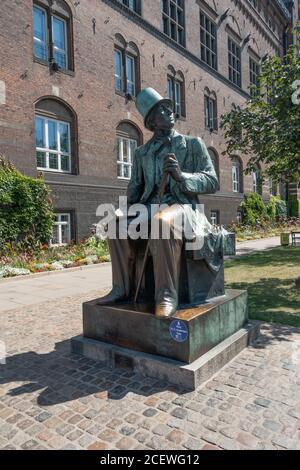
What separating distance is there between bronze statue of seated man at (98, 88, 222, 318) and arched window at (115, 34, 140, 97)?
14.2m

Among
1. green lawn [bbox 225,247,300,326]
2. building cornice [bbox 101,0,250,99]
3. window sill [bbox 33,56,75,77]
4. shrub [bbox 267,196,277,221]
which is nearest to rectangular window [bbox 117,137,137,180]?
window sill [bbox 33,56,75,77]

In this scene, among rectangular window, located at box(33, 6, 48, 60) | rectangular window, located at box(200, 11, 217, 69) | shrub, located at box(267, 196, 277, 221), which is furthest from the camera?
shrub, located at box(267, 196, 277, 221)

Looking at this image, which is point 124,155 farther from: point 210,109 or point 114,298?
point 114,298

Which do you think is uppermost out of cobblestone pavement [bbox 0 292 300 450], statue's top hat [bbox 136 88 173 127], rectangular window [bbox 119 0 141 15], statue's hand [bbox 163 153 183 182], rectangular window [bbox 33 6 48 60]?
rectangular window [bbox 119 0 141 15]

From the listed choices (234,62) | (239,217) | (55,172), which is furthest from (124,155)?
(234,62)

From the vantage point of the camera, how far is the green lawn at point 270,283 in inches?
228

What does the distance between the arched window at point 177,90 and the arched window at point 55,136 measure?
8.75 metres

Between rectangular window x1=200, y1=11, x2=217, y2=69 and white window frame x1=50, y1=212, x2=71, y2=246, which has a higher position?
rectangular window x1=200, y1=11, x2=217, y2=69

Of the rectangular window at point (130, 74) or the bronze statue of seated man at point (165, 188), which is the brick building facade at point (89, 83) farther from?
the bronze statue of seated man at point (165, 188)

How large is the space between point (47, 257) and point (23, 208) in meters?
1.89

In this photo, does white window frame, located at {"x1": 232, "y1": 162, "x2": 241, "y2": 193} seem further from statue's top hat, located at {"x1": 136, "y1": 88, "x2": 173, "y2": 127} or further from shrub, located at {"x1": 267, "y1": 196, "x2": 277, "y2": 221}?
statue's top hat, located at {"x1": 136, "y1": 88, "x2": 173, "y2": 127}

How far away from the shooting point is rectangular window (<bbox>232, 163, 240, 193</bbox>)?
1137 inches

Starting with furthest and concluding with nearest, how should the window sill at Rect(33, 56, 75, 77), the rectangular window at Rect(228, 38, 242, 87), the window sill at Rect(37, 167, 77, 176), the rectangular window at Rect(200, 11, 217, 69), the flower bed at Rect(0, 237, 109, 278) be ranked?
1. the rectangular window at Rect(228, 38, 242, 87)
2. the rectangular window at Rect(200, 11, 217, 69)
3. the window sill at Rect(37, 167, 77, 176)
4. the window sill at Rect(33, 56, 75, 77)
5. the flower bed at Rect(0, 237, 109, 278)

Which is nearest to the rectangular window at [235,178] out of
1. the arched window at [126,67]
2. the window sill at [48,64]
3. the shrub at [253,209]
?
the shrub at [253,209]
